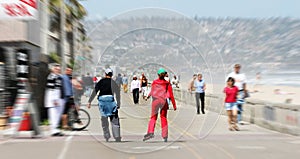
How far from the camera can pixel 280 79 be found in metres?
56.6

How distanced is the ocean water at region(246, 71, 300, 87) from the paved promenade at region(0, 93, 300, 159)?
3838 centimetres

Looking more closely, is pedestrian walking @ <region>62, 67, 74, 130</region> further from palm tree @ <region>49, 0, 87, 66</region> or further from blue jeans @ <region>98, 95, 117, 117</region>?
palm tree @ <region>49, 0, 87, 66</region>

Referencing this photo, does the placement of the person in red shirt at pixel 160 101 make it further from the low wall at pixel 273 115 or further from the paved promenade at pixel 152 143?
the low wall at pixel 273 115

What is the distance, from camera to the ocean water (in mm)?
54469

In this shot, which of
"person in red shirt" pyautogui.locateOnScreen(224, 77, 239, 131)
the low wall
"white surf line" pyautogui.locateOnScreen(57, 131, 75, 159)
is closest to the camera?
"white surf line" pyautogui.locateOnScreen(57, 131, 75, 159)

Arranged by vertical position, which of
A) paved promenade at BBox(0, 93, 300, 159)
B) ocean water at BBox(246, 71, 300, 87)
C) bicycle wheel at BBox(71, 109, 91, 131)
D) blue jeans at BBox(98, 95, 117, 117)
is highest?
ocean water at BBox(246, 71, 300, 87)

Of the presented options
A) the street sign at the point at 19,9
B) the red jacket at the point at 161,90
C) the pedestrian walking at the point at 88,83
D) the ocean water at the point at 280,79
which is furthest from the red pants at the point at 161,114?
the ocean water at the point at 280,79

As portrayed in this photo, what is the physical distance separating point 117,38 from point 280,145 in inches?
171

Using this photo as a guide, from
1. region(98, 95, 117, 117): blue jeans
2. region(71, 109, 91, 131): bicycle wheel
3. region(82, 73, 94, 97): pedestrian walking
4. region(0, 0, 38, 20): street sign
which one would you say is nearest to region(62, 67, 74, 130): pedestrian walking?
region(71, 109, 91, 131): bicycle wheel

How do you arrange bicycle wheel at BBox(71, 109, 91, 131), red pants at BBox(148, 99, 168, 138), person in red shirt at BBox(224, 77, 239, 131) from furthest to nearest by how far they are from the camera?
person in red shirt at BBox(224, 77, 239, 131) → bicycle wheel at BBox(71, 109, 91, 131) → red pants at BBox(148, 99, 168, 138)

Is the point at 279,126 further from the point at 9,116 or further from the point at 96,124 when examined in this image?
the point at 9,116

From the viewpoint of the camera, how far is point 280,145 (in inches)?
488

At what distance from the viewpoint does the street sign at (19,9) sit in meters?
16.3

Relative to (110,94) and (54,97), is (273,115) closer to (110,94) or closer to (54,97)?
(110,94)
